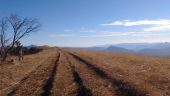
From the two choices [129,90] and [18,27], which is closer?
[129,90]

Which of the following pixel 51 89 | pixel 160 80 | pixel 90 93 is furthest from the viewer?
pixel 160 80

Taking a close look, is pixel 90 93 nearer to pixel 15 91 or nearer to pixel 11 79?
pixel 15 91

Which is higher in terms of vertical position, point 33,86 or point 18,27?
point 18,27

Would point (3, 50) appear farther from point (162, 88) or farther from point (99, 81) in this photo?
point (162, 88)

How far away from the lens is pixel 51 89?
67.6ft

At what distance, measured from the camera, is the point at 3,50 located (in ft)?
213

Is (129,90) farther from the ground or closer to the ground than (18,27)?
closer to the ground

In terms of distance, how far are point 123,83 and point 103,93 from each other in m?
3.61

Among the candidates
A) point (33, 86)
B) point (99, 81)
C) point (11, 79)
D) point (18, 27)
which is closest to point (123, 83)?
point (99, 81)

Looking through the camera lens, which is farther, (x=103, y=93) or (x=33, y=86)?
(x=33, y=86)

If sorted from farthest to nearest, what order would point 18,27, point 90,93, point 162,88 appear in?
point 18,27, point 162,88, point 90,93

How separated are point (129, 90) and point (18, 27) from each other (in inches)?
1870

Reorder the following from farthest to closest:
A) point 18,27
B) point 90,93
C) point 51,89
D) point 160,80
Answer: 1. point 18,27
2. point 160,80
3. point 51,89
4. point 90,93

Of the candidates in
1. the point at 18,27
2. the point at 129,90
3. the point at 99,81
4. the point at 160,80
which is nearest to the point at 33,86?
the point at 99,81
